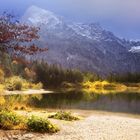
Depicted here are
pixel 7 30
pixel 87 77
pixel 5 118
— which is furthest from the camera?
pixel 87 77

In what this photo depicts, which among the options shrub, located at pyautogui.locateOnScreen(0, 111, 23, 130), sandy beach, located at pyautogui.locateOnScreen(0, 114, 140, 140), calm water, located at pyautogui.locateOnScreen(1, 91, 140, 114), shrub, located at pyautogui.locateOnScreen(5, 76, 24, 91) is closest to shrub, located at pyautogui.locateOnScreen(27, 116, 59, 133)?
sandy beach, located at pyautogui.locateOnScreen(0, 114, 140, 140)

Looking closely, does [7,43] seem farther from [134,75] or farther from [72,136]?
[134,75]

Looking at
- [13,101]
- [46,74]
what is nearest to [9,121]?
[13,101]

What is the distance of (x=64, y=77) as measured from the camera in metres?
166

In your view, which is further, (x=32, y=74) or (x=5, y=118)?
(x=32, y=74)

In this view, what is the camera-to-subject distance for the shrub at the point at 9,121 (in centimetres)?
2209

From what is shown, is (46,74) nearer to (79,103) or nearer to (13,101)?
(79,103)

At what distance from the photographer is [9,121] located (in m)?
22.5

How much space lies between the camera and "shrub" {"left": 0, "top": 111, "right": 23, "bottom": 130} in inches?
870

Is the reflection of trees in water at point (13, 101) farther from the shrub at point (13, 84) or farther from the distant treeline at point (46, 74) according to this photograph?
the distant treeline at point (46, 74)

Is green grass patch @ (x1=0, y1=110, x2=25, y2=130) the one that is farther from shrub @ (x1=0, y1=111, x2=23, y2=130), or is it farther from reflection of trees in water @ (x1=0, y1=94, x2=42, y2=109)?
reflection of trees in water @ (x1=0, y1=94, x2=42, y2=109)

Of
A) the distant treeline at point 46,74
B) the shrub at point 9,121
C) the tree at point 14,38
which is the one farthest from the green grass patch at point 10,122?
the distant treeline at point 46,74

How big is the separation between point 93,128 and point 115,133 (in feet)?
7.77

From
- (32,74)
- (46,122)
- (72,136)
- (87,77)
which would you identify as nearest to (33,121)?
(46,122)
